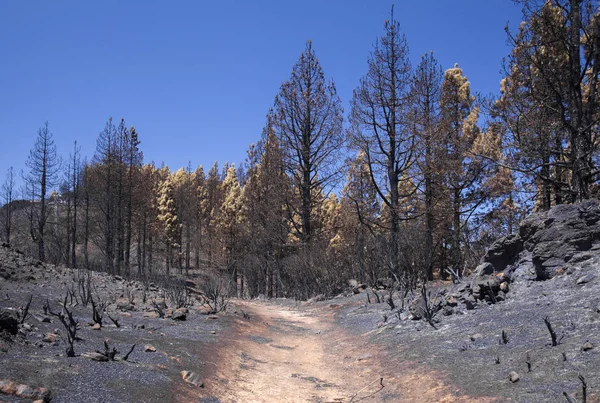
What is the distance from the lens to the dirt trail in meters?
5.39

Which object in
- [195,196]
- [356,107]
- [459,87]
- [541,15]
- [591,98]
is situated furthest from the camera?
[195,196]

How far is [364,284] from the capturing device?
1661 centimetres

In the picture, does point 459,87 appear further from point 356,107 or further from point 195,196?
point 195,196

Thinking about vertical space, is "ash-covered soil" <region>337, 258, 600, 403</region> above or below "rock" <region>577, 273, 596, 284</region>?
below

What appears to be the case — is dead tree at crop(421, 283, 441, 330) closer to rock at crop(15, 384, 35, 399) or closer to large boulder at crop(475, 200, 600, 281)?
large boulder at crop(475, 200, 600, 281)

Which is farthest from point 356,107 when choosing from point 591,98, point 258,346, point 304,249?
point 258,346

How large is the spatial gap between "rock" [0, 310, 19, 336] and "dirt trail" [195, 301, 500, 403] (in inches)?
89.6

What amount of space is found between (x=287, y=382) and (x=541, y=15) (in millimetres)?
12309

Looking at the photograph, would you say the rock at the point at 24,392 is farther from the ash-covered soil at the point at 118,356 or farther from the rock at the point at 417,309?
the rock at the point at 417,309

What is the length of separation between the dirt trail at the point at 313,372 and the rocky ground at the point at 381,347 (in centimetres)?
3

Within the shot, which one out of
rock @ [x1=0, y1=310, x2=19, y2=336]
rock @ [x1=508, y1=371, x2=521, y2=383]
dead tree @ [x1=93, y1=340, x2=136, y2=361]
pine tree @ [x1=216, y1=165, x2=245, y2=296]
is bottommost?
Answer: rock @ [x1=508, y1=371, x2=521, y2=383]

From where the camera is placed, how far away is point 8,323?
475 cm

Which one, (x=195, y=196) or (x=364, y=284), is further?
(x=195, y=196)

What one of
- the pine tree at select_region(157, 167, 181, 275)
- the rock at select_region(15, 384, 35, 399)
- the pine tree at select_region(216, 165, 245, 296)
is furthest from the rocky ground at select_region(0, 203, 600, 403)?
the pine tree at select_region(157, 167, 181, 275)
